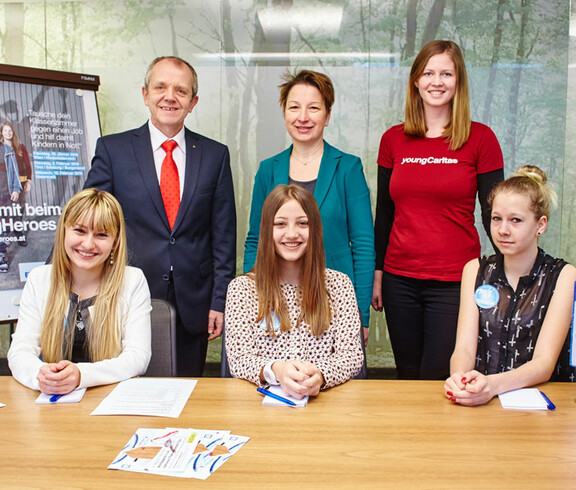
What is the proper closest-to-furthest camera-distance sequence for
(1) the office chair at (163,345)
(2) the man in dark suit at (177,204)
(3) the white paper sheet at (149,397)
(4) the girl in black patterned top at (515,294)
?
(3) the white paper sheet at (149,397) → (4) the girl in black patterned top at (515,294) → (1) the office chair at (163,345) → (2) the man in dark suit at (177,204)

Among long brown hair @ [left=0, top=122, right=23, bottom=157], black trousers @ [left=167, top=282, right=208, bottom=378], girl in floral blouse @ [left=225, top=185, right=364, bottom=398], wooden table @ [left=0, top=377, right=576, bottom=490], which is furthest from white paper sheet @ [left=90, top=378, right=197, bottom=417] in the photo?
long brown hair @ [left=0, top=122, right=23, bottom=157]

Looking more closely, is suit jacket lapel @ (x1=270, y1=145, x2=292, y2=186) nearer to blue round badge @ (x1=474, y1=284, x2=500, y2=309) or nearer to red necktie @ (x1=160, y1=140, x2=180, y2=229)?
red necktie @ (x1=160, y1=140, x2=180, y2=229)

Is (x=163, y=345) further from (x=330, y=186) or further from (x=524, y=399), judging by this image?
(x=524, y=399)

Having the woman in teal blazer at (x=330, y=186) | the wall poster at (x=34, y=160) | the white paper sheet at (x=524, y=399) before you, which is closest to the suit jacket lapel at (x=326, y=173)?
the woman in teal blazer at (x=330, y=186)

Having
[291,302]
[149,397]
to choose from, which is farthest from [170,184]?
[149,397]

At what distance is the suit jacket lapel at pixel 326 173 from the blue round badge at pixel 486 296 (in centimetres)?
78

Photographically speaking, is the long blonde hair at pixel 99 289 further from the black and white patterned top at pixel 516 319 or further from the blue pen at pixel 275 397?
the black and white patterned top at pixel 516 319

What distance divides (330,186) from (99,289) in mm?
1056

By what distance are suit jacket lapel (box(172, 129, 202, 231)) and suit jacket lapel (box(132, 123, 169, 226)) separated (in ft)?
0.26

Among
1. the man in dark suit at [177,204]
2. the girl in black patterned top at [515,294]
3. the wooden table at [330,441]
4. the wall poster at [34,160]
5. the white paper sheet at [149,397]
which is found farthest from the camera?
the wall poster at [34,160]

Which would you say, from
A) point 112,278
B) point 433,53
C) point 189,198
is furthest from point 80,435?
point 433,53

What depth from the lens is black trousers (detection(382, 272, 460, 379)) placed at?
239cm

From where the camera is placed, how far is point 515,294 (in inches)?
78.5

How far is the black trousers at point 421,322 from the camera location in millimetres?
2395
